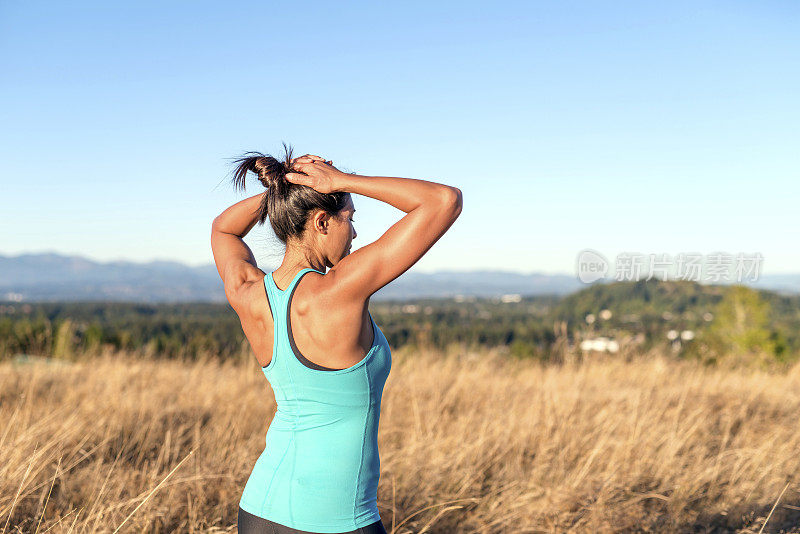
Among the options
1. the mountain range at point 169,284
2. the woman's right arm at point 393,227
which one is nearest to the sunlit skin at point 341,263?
the woman's right arm at point 393,227

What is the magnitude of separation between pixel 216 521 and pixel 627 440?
3026 mm

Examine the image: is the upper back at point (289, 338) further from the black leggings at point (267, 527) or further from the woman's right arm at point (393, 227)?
the black leggings at point (267, 527)

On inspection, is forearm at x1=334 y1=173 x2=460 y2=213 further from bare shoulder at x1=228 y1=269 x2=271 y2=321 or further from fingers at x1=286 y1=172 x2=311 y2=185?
bare shoulder at x1=228 y1=269 x2=271 y2=321

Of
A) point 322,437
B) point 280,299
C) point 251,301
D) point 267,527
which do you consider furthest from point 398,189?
point 267,527

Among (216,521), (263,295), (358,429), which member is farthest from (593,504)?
(263,295)

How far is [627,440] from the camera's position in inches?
177

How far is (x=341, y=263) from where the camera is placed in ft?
4.99

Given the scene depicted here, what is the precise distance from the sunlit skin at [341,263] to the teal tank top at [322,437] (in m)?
0.04

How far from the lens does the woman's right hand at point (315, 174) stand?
5.38 ft

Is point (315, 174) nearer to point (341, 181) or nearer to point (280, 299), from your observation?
point (341, 181)

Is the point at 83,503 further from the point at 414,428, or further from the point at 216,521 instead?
the point at 414,428

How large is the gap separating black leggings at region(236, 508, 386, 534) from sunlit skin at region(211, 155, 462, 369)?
0.42 m

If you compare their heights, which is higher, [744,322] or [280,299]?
[280,299]

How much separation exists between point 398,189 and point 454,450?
2.91m
